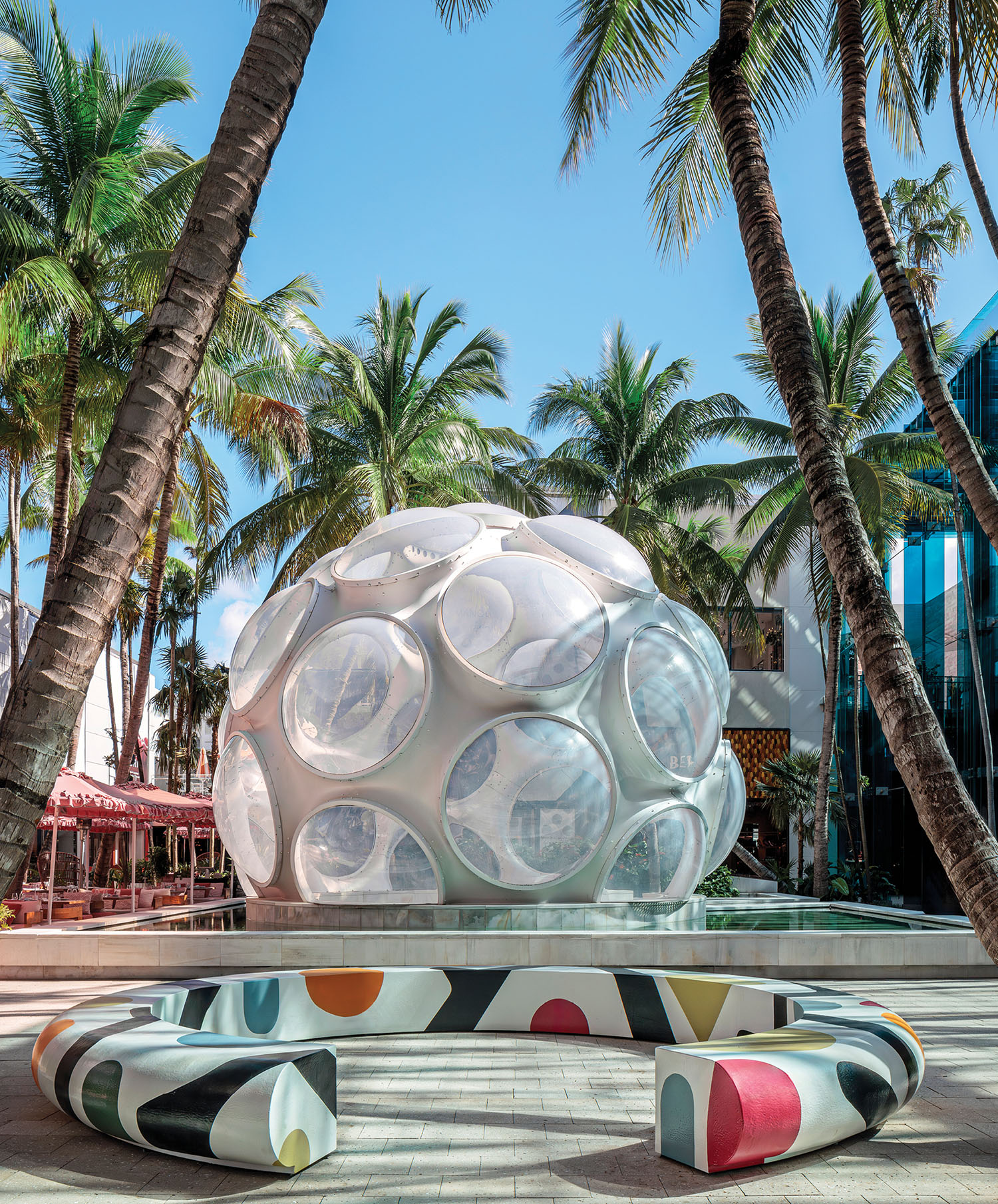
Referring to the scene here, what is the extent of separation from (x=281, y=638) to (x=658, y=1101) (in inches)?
376

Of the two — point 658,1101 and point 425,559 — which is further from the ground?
point 425,559

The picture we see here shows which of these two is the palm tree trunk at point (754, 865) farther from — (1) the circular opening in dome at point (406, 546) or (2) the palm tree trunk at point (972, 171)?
(2) the palm tree trunk at point (972, 171)

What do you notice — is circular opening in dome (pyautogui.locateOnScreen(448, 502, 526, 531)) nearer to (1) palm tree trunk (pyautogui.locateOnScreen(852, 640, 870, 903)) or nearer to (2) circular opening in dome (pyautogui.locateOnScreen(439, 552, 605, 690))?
(2) circular opening in dome (pyautogui.locateOnScreen(439, 552, 605, 690))

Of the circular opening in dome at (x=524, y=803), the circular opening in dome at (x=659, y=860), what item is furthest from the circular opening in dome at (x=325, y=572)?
the circular opening in dome at (x=659, y=860)

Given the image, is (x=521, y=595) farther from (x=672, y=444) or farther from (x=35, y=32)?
(x=672, y=444)

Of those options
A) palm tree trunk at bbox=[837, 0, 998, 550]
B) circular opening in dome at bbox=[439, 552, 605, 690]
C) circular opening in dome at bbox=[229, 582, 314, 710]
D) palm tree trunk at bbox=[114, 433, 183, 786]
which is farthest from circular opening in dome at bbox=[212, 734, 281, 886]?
palm tree trunk at bbox=[837, 0, 998, 550]

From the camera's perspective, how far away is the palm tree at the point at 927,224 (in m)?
22.5

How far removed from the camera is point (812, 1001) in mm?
7535

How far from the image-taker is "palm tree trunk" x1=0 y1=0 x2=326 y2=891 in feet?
11.0

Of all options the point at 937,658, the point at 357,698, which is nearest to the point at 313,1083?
the point at 357,698

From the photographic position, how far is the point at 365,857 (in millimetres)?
13125

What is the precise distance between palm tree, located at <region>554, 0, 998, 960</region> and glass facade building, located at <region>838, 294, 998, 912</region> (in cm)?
1652

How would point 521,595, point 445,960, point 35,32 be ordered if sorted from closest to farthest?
point 445,960
point 521,595
point 35,32

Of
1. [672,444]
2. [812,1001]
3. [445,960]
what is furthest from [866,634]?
[672,444]
